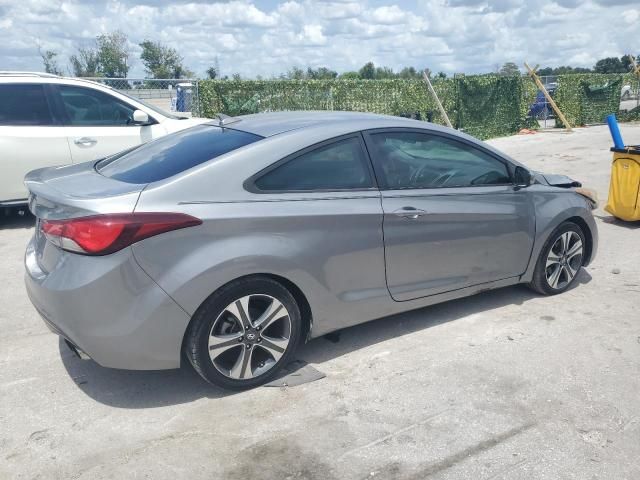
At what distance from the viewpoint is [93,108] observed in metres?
7.92

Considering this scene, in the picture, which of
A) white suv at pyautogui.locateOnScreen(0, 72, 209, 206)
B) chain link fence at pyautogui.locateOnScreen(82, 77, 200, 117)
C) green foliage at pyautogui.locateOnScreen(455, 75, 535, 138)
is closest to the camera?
white suv at pyautogui.locateOnScreen(0, 72, 209, 206)

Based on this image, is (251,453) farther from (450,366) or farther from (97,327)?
(450,366)

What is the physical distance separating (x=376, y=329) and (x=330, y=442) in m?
1.48

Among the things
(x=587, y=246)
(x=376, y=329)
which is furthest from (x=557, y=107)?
(x=376, y=329)

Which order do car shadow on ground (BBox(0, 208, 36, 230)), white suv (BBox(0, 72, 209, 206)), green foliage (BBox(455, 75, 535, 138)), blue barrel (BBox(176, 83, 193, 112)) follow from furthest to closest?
green foliage (BBox(455, 75, 535, 138)), blue barrel (BBox(176, 83, 193, 112)), car shadow on ground (BBox(0, 208, 36, 230)), white suv (BBox(0, 72, 209, 206))

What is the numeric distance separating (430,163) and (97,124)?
516 cm

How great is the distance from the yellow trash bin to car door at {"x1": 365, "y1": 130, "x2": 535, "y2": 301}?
3314 millimetres

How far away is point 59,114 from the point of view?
7.69m

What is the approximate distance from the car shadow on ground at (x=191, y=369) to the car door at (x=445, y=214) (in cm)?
38

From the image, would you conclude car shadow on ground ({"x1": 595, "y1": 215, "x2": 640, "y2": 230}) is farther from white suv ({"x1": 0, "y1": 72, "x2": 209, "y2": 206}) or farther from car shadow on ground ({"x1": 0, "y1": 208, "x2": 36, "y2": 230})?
car shadow on ground ({"x1": 0, "y1": 208, "x2": 36, "y2": 230})

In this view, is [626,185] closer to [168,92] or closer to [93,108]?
[93,108]

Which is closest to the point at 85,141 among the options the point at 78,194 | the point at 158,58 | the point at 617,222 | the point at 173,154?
the point at 173,154

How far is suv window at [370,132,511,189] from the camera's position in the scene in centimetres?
411

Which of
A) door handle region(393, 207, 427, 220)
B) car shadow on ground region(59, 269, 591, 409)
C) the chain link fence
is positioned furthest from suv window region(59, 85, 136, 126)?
door handle region(393, 207, 427, 220)
